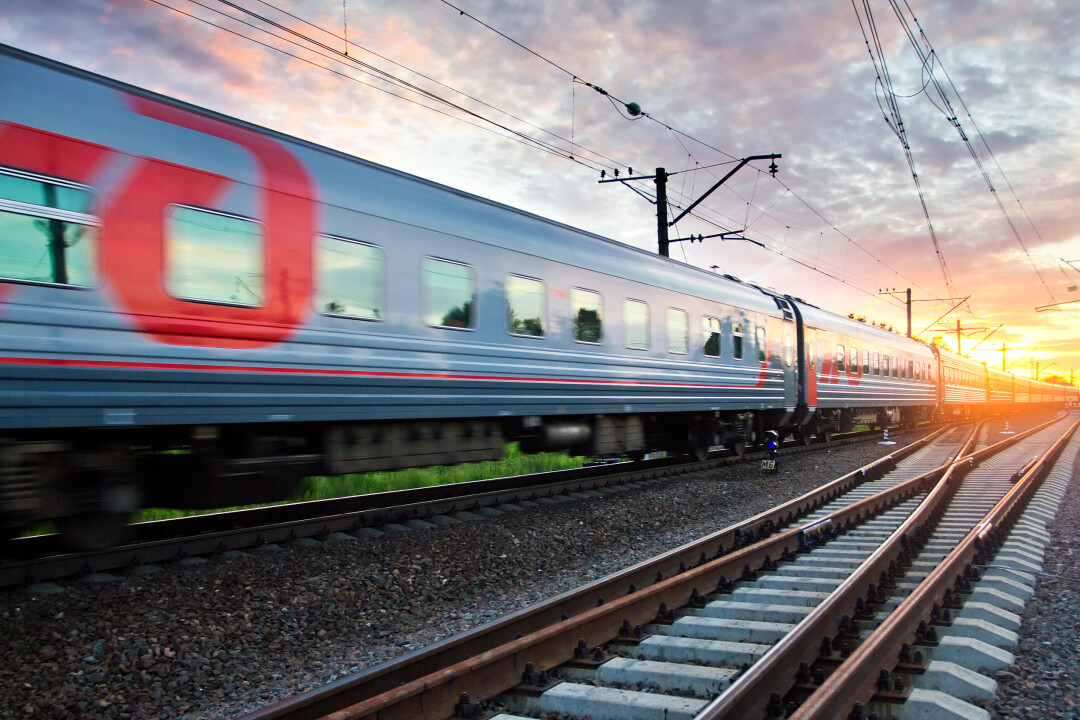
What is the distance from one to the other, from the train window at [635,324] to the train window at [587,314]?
604 mm

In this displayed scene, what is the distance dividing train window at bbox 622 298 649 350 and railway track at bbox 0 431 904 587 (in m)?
1.86

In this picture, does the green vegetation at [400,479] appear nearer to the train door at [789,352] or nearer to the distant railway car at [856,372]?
the train door at [789,352]

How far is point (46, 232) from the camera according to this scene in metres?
4.89

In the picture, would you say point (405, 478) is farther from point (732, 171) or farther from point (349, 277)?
point (732, 171)

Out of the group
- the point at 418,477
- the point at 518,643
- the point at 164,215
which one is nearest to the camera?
the point at 518,643

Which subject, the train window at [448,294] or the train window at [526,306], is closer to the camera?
→ the train window at [448,294]

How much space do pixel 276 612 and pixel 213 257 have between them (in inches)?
102

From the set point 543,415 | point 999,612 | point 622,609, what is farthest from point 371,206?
point 999,612

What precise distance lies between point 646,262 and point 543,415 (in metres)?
3.50

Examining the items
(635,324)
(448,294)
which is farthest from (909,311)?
(448,294)

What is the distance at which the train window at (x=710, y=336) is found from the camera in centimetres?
1271

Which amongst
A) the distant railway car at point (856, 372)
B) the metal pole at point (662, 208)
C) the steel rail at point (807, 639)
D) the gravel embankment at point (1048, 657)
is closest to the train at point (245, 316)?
the steel rail at point (807, 639)

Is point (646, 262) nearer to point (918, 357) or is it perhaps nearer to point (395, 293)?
point (395, 293)

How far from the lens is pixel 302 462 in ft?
21.9
